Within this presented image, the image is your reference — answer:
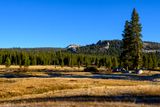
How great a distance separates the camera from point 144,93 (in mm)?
36906

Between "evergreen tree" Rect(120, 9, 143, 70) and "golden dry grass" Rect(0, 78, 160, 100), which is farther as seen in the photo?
"evergreen tree" Rect(120, 9, 143, 70)

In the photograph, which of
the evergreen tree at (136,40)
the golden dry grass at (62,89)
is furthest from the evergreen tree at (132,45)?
the golden dry grass at (62,89)

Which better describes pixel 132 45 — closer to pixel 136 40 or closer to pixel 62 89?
pixel 136 40

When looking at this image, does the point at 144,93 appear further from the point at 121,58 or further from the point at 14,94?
the point at 121,58

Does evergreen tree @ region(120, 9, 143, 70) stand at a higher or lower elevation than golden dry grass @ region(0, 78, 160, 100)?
higher

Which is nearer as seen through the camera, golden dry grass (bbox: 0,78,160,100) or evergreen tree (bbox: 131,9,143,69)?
golden dry grass (bbox: 0,78,160,100)

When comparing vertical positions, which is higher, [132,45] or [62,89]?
[132,45]

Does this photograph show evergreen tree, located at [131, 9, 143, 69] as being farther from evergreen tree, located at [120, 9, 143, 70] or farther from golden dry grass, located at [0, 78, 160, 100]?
golden dry grass, located at [0, 78, 160, 100]

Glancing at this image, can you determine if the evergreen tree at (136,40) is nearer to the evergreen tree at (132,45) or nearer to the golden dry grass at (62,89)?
the evergreen tree at (132,45)

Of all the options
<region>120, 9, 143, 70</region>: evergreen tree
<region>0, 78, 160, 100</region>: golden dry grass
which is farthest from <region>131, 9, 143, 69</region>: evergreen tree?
<region>0, 78, 160, 100</region>: golden dry grass

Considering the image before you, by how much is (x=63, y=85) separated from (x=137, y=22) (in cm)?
5735

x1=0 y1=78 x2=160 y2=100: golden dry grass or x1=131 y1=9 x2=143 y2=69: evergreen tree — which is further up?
x1=131 y1=9 x2=143 y2=69: evergreen tree

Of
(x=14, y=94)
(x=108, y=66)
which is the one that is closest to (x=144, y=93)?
(x=14, y=94)

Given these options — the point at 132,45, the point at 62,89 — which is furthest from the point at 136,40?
the point at 62,89
